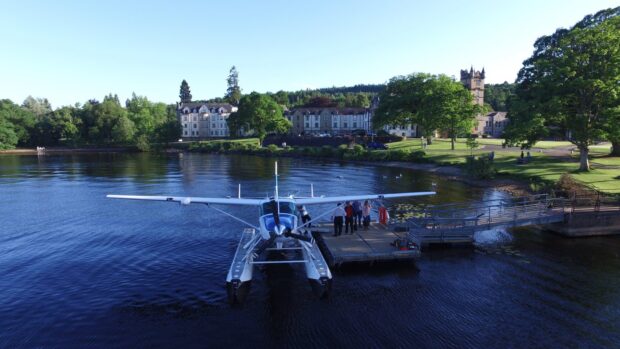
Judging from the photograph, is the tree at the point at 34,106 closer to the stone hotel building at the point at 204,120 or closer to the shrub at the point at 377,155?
the stone hotel building at the point at 204,120

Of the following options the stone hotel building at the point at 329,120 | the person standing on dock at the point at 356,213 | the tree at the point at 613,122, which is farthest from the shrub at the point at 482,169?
the stone hotel building at the point at 329,120

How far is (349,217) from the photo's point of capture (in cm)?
2492

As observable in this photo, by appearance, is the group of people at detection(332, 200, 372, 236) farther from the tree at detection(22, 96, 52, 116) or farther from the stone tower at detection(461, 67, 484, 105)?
→ the tree at detection(22, 96, 52, 116)

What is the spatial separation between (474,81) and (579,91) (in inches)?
3679

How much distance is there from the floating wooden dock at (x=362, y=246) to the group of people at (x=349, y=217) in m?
0.41

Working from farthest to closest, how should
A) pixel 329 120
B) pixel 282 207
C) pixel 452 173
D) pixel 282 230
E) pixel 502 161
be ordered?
pixel 329 120, pixel 452 173, pixel 502 161, pixel 282 207, pixel 282 230

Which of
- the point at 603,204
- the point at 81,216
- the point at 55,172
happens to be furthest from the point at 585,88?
the point at 55,172

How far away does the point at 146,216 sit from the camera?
35156 mm

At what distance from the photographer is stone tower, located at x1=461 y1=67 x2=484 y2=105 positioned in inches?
4993

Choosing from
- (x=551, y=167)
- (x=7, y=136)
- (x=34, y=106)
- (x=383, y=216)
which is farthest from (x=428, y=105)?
(x=34, y=106)

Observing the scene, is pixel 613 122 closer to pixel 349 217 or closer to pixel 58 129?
pixel 349 217

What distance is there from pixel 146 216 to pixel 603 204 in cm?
3847

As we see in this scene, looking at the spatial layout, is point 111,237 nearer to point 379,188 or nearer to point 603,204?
point 379,188

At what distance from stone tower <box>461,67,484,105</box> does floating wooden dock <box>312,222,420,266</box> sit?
116 m
